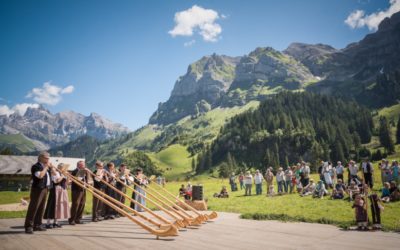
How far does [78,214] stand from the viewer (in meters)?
12.4

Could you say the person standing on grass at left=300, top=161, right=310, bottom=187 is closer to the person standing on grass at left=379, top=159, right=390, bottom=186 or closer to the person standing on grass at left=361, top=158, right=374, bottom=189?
the person standing on grass at left=361, top=158, right=374, bottom=189

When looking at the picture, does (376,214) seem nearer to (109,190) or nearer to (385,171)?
(109,190)

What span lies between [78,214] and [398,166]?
2425cm

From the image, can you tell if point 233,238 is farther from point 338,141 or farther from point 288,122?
point 288,122

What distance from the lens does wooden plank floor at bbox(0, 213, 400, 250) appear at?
7.88 m

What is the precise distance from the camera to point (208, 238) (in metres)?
8.96

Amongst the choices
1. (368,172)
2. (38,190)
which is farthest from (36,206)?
(368,172)

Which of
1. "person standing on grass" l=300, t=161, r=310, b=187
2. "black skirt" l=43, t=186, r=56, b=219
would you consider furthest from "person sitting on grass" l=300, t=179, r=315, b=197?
"black skirt" l=43, t=186, r=56, b=219

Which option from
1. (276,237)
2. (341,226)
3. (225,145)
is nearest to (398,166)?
(341,226)

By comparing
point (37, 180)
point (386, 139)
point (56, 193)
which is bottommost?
point (56, 193)

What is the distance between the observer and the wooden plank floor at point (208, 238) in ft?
25.9

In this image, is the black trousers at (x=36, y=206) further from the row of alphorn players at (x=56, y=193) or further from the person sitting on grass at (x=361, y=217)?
the person sitting on grass at (x=361, y=217)

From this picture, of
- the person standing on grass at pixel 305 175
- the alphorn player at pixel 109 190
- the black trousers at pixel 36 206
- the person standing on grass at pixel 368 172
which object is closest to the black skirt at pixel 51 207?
the black trousers at pixel 36 206

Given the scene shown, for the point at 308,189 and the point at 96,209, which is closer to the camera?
the point at 96,209
